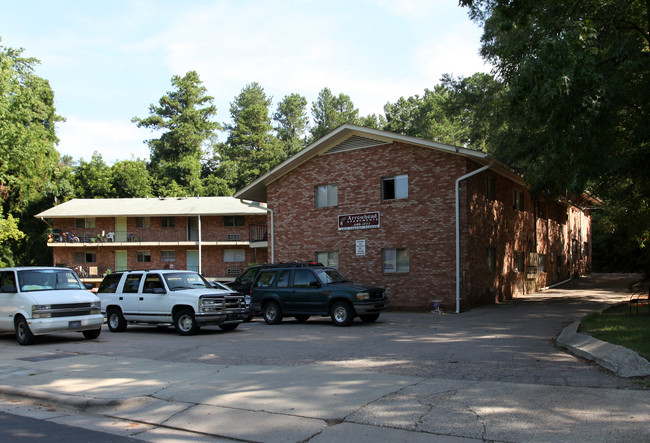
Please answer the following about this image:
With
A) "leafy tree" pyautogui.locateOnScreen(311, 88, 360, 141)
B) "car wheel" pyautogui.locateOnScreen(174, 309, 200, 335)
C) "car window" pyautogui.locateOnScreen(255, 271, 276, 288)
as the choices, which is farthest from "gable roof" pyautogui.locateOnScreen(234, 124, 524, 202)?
"leafy tree" pyautogui.locateOnScreen(311, 88, 360, 141)

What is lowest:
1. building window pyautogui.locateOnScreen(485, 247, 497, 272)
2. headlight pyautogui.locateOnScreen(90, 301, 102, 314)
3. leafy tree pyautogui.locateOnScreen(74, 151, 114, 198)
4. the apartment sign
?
headlight pyautogui.locateOnScreen(90, 301, 102, 314)

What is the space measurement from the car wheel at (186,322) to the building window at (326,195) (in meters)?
9.85

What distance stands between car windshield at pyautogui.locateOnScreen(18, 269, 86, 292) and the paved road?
1474 millimetres

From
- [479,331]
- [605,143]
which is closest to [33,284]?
[479,331]

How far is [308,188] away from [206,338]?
10948mm

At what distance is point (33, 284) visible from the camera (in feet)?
46.2

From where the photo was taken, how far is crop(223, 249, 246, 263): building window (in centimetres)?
4231

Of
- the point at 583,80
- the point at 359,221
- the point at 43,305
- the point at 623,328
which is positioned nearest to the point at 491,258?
the point at 359,221

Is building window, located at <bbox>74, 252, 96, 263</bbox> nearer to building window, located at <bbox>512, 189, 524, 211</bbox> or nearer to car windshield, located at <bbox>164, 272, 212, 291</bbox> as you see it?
car windshield, located at <bbox>164, 272, 212, 291</bbox>

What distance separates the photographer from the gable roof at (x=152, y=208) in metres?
40.8

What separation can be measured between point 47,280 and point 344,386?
9.76 meters

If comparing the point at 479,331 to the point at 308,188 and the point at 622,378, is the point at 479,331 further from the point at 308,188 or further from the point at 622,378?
the point at 308,188

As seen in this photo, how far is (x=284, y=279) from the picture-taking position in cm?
1798

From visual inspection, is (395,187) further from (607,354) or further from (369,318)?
(607,354)
